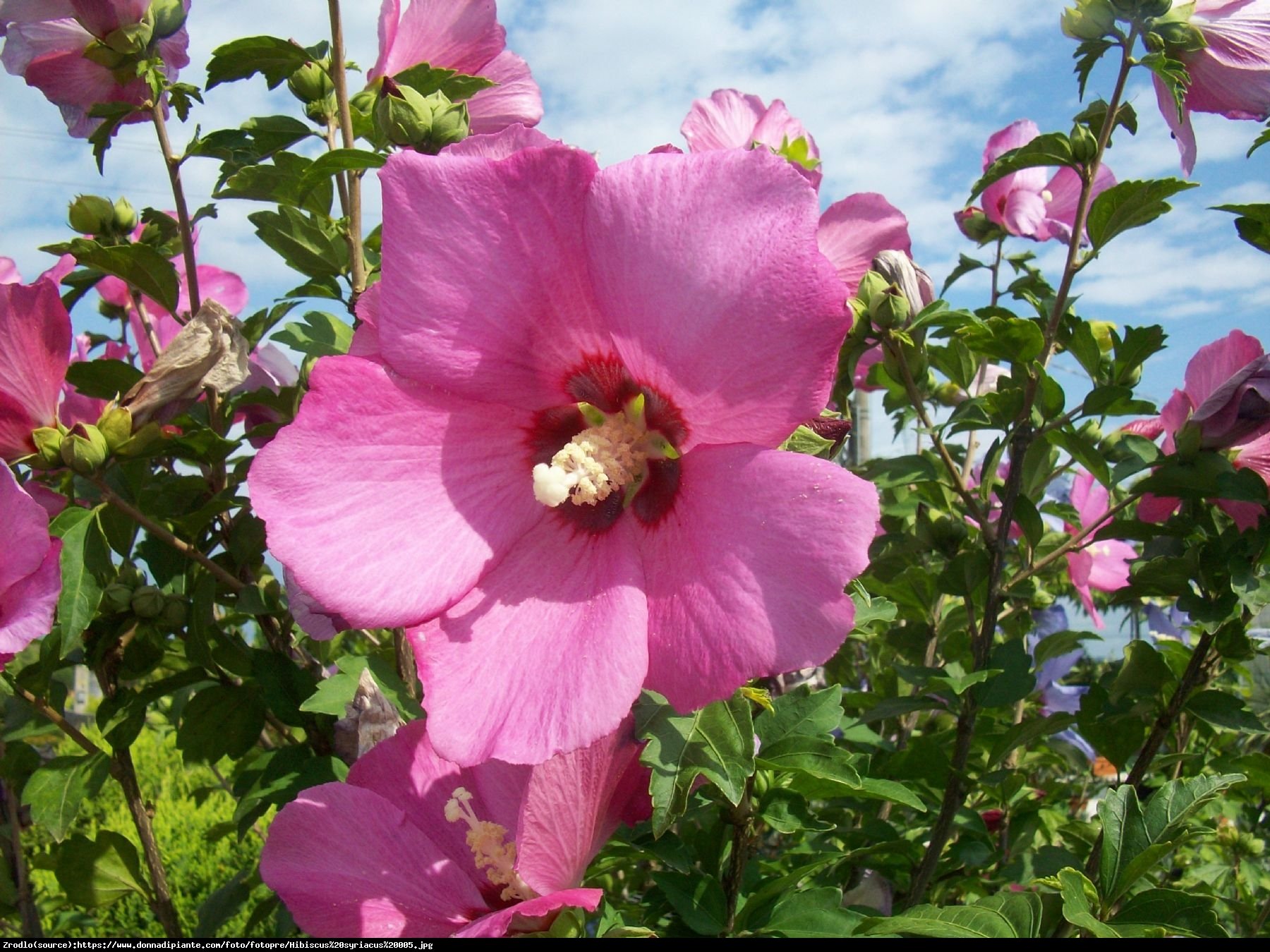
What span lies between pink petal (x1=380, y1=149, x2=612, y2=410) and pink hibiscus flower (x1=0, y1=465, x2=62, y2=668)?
560mm

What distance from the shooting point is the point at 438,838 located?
1087 millimetres

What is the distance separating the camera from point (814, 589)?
0.79 meters

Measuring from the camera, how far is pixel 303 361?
1539 mm

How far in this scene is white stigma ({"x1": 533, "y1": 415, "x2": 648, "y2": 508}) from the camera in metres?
0.93

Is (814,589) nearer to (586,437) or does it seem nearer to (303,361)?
(586,437)

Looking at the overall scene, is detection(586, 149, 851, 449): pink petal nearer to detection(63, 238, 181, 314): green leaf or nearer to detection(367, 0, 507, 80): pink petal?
detection(367, 0, 507, 80): pink petal

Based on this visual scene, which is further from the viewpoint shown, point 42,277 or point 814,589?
point 42,277

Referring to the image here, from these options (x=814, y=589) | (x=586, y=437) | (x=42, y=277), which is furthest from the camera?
(x=42, y=277)

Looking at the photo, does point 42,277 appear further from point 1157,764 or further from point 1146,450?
point 1157,764

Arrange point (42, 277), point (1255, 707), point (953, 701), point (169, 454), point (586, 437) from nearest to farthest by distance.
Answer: point (586, 437)
point (42, 277)
point (169, 454)
point (953, 701)
point (1255, 707)

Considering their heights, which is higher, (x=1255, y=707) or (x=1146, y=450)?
(x=1146, y=450)

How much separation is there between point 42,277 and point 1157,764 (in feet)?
6.11

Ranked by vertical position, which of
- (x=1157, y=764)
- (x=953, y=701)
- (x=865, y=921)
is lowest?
(x=1157, y=764)

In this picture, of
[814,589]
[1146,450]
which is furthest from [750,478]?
[1146,450]
